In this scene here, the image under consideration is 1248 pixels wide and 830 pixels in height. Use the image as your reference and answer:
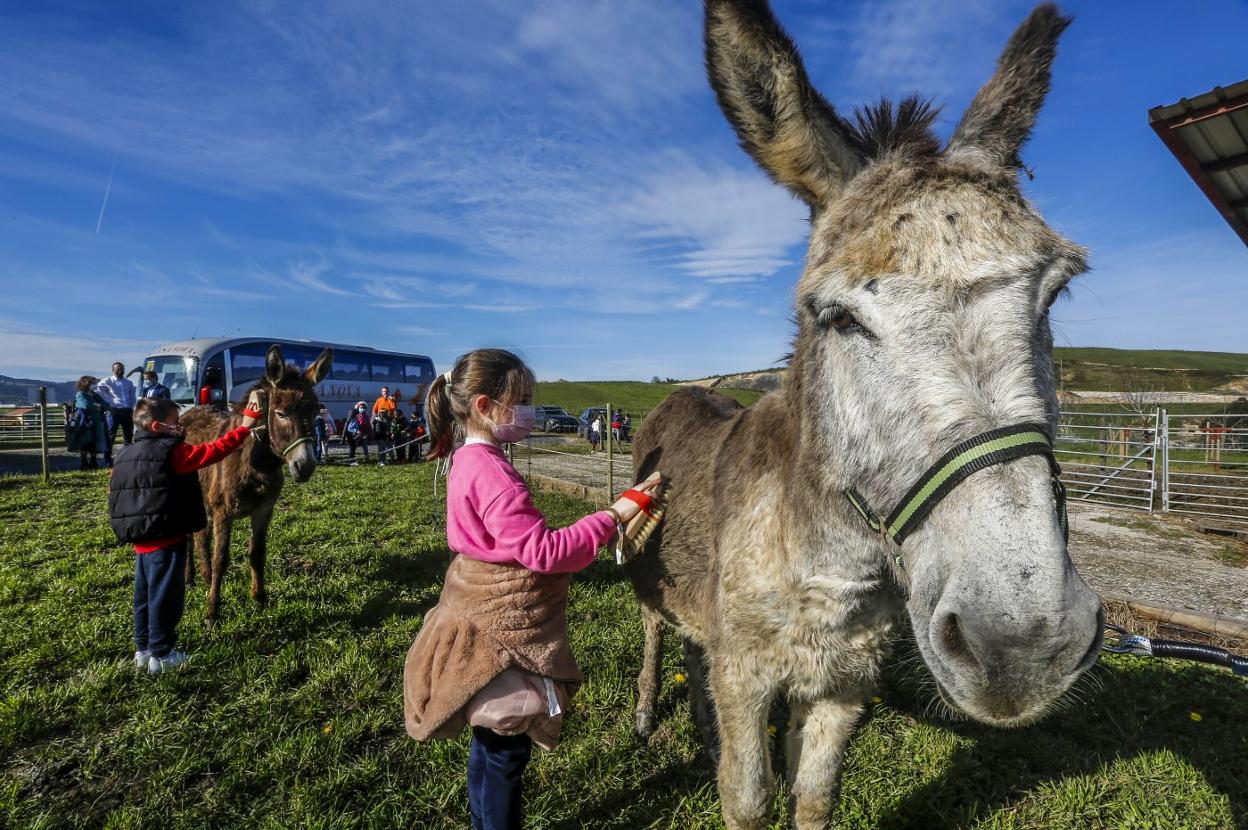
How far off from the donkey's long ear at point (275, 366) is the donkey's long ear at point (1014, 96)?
19.9 feet

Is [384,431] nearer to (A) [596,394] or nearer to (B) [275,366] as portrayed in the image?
(B) [275,366]

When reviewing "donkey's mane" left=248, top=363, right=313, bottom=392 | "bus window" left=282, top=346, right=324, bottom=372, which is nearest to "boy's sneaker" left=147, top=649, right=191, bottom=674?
"donkey's mane" left=248, top=363, right=313, bottom=392

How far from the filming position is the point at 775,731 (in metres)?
3.64

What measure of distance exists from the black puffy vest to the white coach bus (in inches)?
603

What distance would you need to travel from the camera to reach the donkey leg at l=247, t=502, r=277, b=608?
5605 millimetres

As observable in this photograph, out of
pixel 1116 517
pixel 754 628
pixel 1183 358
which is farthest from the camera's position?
pixel 1183 358

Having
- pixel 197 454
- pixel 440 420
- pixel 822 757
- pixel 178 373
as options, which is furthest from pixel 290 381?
pixel 178 373

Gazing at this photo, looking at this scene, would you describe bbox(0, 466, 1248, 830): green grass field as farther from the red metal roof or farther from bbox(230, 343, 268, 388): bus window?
bbox(230, 343, 268, 388): bus window

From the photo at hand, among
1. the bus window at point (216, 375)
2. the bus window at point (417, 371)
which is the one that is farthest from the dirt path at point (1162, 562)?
the bus window at point (417, 371)

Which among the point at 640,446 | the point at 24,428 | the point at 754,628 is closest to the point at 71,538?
the point at 640,446

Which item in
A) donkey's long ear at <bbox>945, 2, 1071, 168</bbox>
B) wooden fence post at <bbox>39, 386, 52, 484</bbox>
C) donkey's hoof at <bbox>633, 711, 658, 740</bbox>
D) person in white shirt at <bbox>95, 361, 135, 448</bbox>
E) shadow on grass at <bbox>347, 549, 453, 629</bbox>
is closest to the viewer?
donkey's long ear at <bbox>945, 2, 1071, 168</bbox>

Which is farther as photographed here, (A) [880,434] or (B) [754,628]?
(B) [754,628]

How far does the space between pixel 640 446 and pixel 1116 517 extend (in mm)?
10758

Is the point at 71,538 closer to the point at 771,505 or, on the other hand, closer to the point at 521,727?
the point at 521,727
